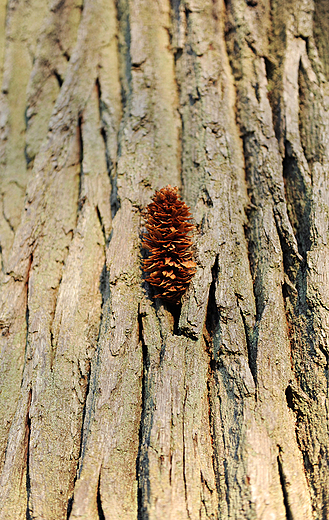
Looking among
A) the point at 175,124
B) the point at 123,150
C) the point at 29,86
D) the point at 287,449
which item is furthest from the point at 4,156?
the point at 287,449

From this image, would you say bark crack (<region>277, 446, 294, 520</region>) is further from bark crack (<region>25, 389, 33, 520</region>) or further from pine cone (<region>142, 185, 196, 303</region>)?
bark crack (<region>25, 389, 33, 520</region>)

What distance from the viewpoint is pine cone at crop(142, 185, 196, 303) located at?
2037 millimetres

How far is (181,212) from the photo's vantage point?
6.86ft

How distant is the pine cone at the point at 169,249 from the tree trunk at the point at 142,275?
89mm

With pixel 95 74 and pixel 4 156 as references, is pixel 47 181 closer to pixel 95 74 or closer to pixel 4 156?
pixel 4 156

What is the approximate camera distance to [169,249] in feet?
6.68

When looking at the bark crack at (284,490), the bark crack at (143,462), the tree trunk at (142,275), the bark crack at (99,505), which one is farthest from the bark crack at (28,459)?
the bark crack at (284,490)

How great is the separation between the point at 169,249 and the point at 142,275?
26cm

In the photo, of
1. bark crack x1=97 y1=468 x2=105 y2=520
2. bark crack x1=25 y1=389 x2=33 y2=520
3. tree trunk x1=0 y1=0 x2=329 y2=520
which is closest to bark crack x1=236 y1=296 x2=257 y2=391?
tree trunk x1=0 y1=0 x2=329 y2=520

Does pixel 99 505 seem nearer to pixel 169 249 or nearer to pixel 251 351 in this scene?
pixel 251 351

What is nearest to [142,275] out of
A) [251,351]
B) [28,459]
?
[251,351]

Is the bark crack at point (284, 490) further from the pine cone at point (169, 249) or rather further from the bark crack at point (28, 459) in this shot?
the bark crack at point (28, 459)

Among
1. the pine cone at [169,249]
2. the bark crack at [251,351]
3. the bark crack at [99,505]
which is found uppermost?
the pine cone at [169,249]

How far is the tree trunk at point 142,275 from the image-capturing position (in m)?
1.76
